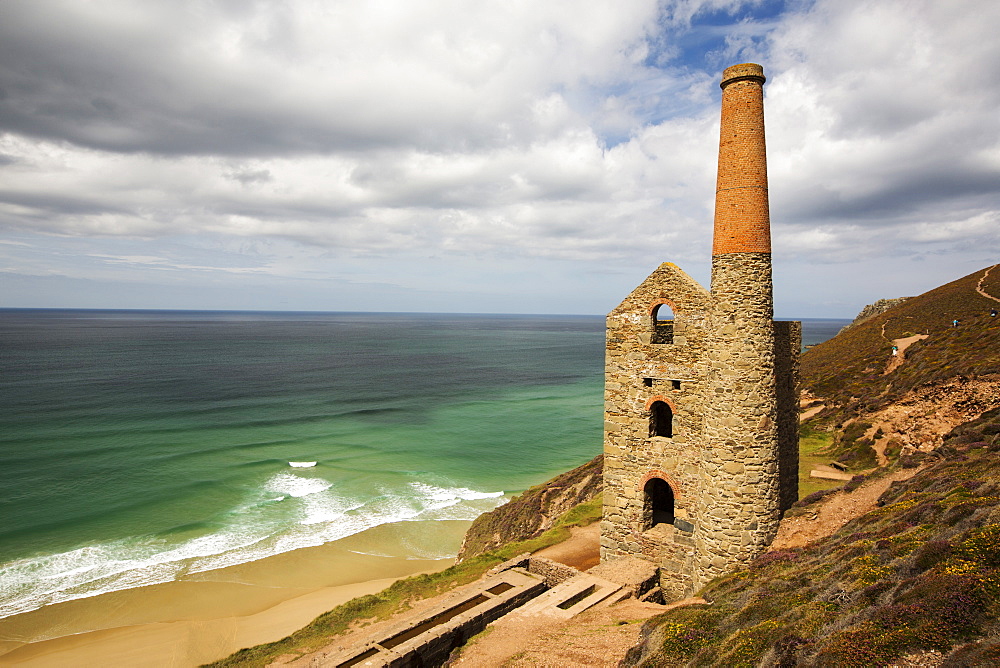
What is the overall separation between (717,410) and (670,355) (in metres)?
2.31

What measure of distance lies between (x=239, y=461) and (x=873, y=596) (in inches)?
1592

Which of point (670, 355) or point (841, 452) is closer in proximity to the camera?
point (670, 355)

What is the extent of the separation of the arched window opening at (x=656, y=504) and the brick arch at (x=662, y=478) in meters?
0.16

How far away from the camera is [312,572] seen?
77.2 ft

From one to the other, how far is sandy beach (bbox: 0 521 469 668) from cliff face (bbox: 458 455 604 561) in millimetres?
2315

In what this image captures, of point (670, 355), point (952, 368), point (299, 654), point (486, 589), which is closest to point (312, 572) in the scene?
point (299, 654)

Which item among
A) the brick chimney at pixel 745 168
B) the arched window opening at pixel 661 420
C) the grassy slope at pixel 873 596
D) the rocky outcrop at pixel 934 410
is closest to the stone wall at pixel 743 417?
the brick chimney at pixel 745 168

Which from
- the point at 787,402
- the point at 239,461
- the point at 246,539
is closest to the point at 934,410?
the point at 787,402

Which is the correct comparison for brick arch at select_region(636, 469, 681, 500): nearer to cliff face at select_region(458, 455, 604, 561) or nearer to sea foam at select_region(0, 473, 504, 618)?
cliff face at select_region(458, 455, 604, 561)

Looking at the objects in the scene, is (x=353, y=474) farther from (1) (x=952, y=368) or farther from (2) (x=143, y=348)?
(2) (x=143, y=348)

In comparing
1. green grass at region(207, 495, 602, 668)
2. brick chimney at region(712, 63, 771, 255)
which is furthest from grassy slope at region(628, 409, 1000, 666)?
green grass at region(207, 495, 602, 668)

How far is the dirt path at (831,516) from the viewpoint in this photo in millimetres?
12478

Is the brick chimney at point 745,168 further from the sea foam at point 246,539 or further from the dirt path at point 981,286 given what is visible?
the dirt path at point 981,286

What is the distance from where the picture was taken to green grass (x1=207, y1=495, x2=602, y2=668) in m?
14.7
